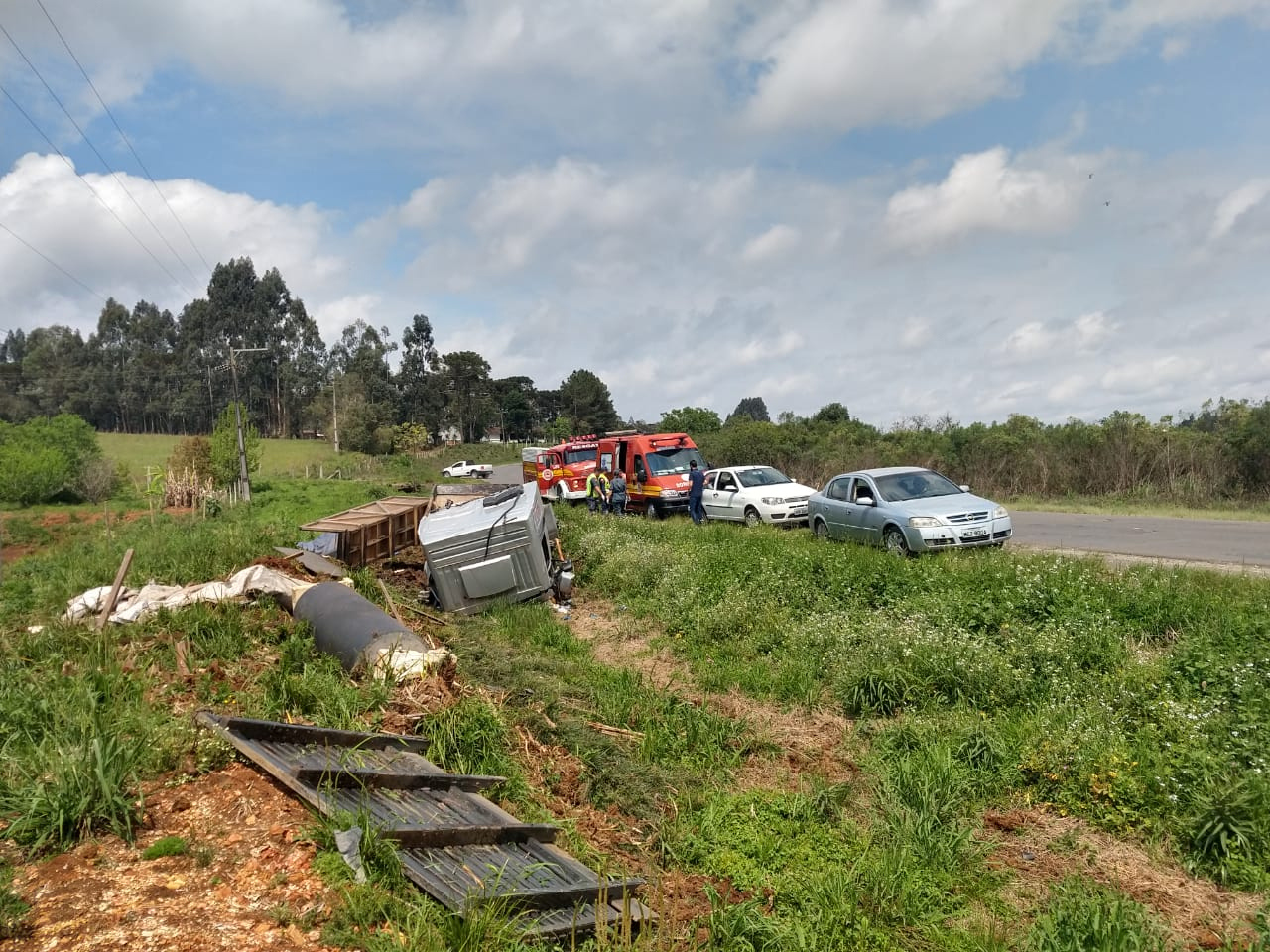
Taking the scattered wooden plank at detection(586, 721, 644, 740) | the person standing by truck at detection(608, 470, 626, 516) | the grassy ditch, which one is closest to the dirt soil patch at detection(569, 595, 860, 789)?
the grassy ditch

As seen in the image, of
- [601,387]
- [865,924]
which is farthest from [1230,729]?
[601,387]

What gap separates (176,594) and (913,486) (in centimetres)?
1082

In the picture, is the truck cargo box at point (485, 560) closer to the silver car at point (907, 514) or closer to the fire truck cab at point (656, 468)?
the silver car at point (907, 514)

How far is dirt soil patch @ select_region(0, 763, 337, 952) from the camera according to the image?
3.43 metres

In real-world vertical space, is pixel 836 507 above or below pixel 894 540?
above

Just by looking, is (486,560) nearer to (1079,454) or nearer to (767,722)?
(767,722)

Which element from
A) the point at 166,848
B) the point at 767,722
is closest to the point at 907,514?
the point at 767,722

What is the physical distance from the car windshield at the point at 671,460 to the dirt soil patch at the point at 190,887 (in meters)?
17.4

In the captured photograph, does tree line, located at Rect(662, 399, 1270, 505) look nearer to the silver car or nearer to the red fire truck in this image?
the red fire truck

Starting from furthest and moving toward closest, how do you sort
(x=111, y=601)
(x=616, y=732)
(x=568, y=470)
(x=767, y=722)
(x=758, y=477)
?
(x=568, y=470) < (x=758, y=477) < (x=111, y=601) < (x=767, y=722) < (x=616, y=732)

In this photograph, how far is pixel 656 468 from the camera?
71.7 ft

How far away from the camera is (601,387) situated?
349ft

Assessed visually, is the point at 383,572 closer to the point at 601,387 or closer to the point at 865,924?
the point at 865,924

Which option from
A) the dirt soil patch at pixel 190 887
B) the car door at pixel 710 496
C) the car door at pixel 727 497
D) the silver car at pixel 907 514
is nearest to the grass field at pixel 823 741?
the dirt soil patch at pixel 190 887
